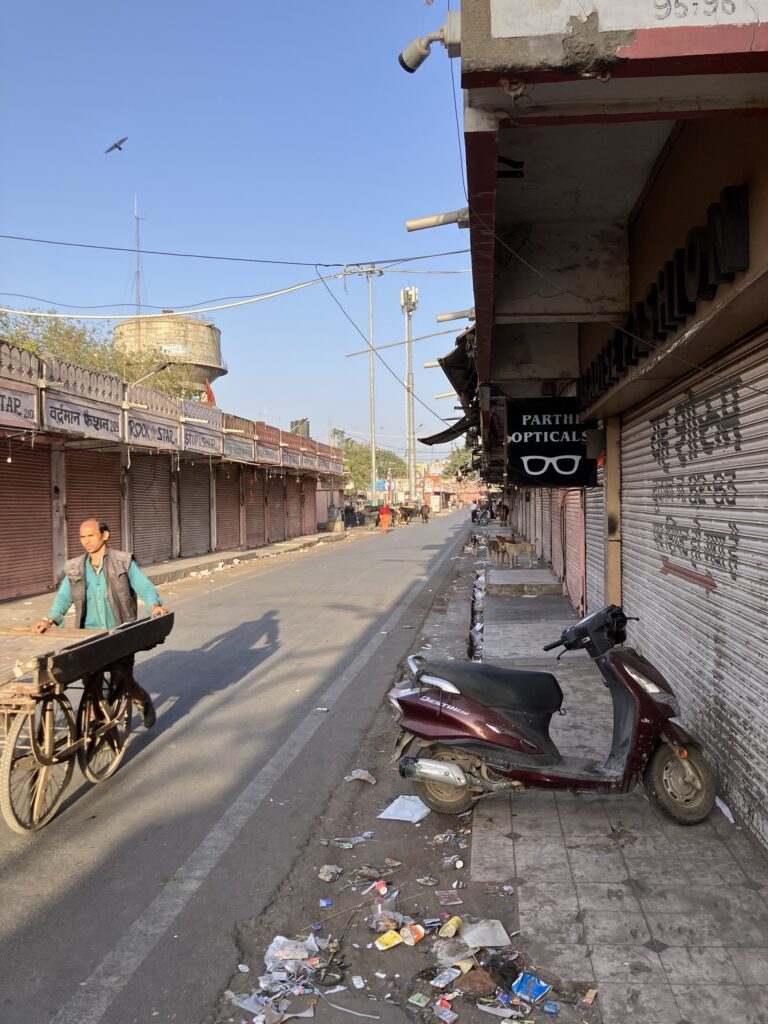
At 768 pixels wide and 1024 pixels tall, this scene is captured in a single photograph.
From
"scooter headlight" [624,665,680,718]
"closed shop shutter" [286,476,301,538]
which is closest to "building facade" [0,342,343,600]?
"closed shop shutter" [286,476,301,538]

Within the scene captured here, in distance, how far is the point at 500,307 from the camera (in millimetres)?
5941

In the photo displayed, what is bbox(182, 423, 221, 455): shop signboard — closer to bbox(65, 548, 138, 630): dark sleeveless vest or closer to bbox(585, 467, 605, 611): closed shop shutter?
bbox(585, 467, 605, 611): closed shop shutter

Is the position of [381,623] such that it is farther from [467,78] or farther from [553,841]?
[467,78]

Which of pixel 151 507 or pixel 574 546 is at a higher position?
pixel 151 507

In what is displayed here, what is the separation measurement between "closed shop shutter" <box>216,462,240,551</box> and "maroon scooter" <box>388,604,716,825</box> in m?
22.7

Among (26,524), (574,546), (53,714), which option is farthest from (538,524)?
(53,714)

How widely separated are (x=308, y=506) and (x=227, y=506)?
573 inches

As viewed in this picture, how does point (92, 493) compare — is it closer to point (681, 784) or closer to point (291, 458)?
point (291, 458)

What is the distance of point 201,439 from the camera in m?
21.5

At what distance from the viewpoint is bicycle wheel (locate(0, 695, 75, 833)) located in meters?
4.12

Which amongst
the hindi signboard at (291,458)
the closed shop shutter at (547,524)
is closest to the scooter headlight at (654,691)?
the closed shop shutter at (547,524)

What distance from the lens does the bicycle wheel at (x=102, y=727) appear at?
488 cm

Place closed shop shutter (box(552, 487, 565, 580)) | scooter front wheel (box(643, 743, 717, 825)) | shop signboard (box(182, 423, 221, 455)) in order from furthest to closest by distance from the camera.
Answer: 1. shop signboard (box(182, 423, 221, 455))
2. closed shop shutter (box(552, 487, 565, 580))
3. scooter front wheel (box(643, 743, 717, 825))

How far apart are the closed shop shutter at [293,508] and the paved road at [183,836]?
2716cm
